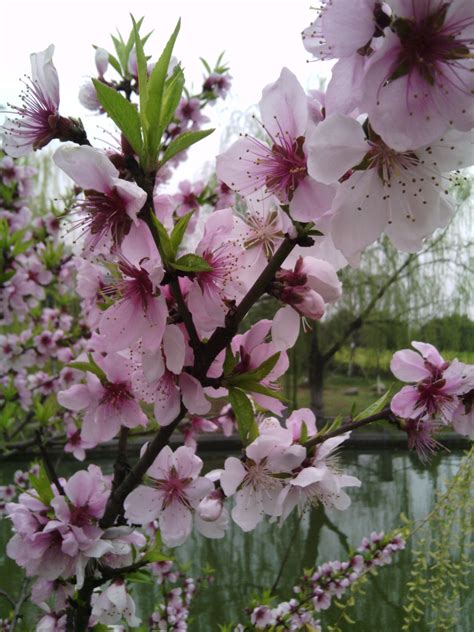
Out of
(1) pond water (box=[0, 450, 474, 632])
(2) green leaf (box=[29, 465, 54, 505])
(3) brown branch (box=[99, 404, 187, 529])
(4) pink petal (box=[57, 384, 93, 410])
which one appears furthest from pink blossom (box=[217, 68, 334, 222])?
(1) pond water (box=[0, 450, 474, 632])

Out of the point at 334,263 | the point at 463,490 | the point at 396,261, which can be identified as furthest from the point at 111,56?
the point at 396,261

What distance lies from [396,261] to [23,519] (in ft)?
21.8

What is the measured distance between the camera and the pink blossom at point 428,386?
645 millimetres

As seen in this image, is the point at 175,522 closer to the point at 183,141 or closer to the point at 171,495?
the point at 171,495

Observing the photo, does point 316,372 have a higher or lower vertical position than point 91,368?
lower

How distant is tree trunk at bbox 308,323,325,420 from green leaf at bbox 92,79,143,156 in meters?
6.70

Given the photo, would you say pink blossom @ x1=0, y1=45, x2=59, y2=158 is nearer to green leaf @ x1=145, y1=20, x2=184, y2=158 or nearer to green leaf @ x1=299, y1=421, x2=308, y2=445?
green leaf @ x1=145, y1=20, x2=184, y2=158

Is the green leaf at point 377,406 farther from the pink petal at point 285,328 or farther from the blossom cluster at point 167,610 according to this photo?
the blossom cluster at point 167,610

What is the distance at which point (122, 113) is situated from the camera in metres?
0.45

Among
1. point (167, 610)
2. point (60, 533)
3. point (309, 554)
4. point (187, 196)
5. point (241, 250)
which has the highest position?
point (187, 196)

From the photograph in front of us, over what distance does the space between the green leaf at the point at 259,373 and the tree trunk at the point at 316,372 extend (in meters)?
6.58

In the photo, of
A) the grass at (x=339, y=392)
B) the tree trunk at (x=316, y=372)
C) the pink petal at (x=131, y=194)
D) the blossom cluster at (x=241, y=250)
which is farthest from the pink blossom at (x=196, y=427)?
the tree trunk at (x=316, y=372)

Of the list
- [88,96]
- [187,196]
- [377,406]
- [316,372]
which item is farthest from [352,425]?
[316,372]

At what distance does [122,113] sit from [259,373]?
280 millimetres
